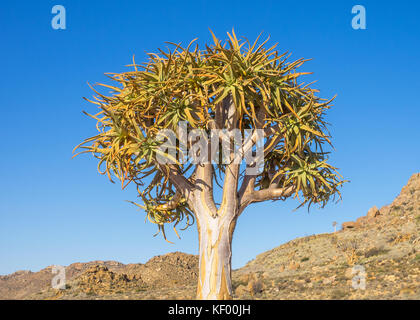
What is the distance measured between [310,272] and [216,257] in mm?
10267

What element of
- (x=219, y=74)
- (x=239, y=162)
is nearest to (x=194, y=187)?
(x=239, y=162)

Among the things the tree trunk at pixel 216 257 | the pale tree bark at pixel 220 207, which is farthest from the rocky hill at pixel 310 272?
the pale tree bark at pixel 220 207

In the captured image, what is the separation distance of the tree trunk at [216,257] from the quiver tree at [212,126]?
0.09 ft

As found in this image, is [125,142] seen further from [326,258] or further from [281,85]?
[326,258]

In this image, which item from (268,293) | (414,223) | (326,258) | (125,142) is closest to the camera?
(125,142)

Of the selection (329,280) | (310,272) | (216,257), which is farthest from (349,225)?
(216,257)

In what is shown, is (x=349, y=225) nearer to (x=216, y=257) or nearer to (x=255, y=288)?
(x=255, y=288)

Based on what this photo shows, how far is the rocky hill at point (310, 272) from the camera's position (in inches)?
616

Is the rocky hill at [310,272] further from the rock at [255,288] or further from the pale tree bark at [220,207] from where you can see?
the pale tree bark at [220,207]

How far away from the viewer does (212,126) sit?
41.4ft

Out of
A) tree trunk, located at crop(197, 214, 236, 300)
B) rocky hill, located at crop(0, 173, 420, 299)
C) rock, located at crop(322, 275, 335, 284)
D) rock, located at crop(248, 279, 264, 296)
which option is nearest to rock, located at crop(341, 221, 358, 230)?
rocky hill, located at crop(0, 173, 420, 299)

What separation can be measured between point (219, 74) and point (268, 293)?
8750 millimetres

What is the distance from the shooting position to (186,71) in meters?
12.8
